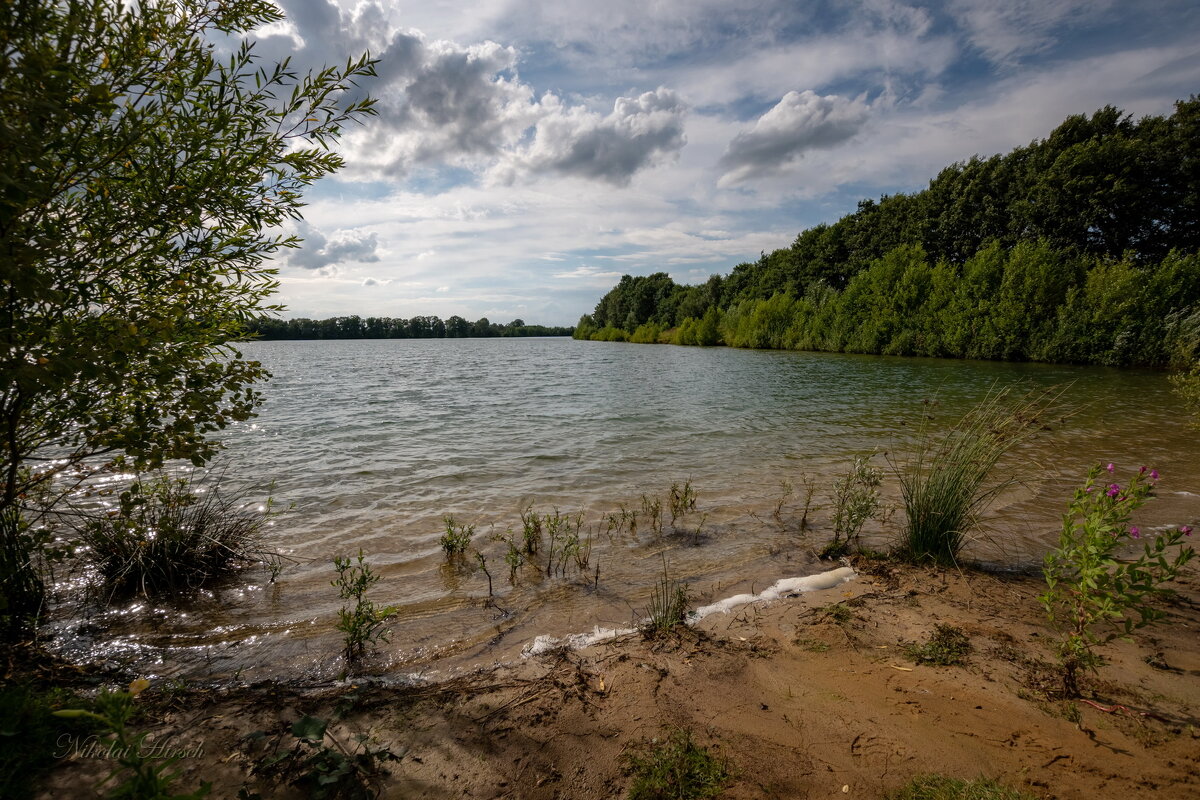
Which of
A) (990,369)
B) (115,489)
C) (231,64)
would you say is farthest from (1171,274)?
(115,489)

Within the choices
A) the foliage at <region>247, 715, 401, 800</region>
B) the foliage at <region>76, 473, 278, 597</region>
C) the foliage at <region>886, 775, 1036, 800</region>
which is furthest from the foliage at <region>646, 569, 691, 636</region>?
the foliage at <region>76, 473, 278, 597</region>

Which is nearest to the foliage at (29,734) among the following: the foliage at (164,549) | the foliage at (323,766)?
the foliage at (323,766)

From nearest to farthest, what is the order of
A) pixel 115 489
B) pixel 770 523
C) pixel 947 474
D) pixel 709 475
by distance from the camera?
1. pixel 947 474
2. pixel 770 523
3. pixel 115 489
4. pixel 709 475

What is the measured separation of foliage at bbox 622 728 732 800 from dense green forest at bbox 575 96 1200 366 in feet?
94.4

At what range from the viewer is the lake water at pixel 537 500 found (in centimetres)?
460

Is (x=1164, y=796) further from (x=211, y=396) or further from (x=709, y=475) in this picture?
(x=709, y=475)

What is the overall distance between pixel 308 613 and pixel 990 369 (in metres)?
37.1

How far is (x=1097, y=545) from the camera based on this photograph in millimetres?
3027

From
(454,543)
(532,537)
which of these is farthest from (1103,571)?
(454,543)

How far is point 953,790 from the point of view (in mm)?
2436

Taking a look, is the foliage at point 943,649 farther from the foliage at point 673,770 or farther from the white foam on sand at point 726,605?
the foliage at point 673,770

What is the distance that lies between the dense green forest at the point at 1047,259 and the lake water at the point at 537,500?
1731 cm

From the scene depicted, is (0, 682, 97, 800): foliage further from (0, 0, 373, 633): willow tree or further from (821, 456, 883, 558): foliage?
(821, 456, 883, 558): foliage

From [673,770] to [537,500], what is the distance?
586 centimetres
